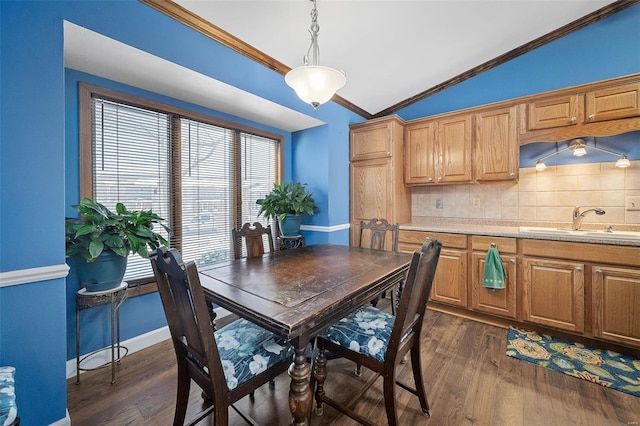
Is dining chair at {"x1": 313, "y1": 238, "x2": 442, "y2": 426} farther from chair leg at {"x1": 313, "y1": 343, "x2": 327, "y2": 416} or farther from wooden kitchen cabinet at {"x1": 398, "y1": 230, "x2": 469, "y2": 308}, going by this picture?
wooden kitchen cabinet at {"x1": 398, "y1": 230, "x2": 469, "y2": 308}

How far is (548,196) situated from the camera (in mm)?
2811

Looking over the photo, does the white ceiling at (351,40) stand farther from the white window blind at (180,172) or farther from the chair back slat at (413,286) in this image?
the chair back slat at (413,286)

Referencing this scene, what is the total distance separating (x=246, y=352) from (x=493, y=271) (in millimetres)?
2434

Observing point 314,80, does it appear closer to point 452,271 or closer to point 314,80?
point 314,80

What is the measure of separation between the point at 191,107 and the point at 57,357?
86.0 inches

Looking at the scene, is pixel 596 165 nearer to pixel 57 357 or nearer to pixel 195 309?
pixel 195 309

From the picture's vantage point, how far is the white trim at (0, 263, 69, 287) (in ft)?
4.12

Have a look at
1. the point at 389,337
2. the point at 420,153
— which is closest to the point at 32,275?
the point at 389,337

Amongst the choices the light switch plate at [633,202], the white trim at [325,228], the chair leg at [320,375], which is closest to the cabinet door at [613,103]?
the light switch plate at [633,202]

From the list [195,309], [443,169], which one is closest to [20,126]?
[195,309]

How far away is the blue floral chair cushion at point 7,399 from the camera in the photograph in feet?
3.05

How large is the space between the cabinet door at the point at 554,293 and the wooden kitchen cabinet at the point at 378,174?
1.38 m

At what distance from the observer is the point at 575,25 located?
8.65 feet

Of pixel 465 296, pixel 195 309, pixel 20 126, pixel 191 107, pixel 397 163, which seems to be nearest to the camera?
pixel 195 309
